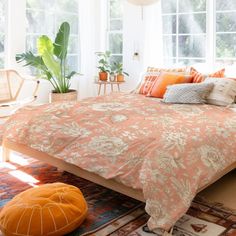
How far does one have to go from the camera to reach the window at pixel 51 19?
5.32 meters

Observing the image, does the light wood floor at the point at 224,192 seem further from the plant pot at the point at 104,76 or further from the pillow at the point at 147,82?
the plant pot at the point at 104,76

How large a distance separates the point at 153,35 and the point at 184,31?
1.54 feet

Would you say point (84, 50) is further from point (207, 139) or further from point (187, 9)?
point (207, 139)

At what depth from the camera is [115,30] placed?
5.94 meters

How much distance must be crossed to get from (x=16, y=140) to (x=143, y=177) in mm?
1415

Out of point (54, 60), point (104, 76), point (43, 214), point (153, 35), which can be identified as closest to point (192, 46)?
point (153, 35)

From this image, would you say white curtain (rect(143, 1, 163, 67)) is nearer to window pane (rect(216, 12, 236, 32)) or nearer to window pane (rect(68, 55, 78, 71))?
window pane (rect(216, 12, 236, 32))

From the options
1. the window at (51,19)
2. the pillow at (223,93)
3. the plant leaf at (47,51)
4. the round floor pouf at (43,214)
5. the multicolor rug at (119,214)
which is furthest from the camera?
the window at (51,19)

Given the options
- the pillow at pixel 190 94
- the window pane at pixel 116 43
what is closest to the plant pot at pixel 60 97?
the window pane at pixel 116 43

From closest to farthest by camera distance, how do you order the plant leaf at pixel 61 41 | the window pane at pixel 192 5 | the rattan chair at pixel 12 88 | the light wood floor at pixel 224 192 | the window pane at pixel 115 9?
the light wood floor at pixel 224 192, the rattan chair at pixel 12 88, the window pane at pixel 192 5, the plant leaf at pixel 61 41, the window pane at pixel 115 9

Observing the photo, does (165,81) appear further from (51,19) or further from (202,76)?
(51,19)

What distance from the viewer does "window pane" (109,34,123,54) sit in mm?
5863

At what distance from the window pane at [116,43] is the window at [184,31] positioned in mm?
952

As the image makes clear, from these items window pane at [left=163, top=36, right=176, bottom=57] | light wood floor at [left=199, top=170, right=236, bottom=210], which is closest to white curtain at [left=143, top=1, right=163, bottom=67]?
window pane at [left=163, top=36, right=176, bottom=57]
